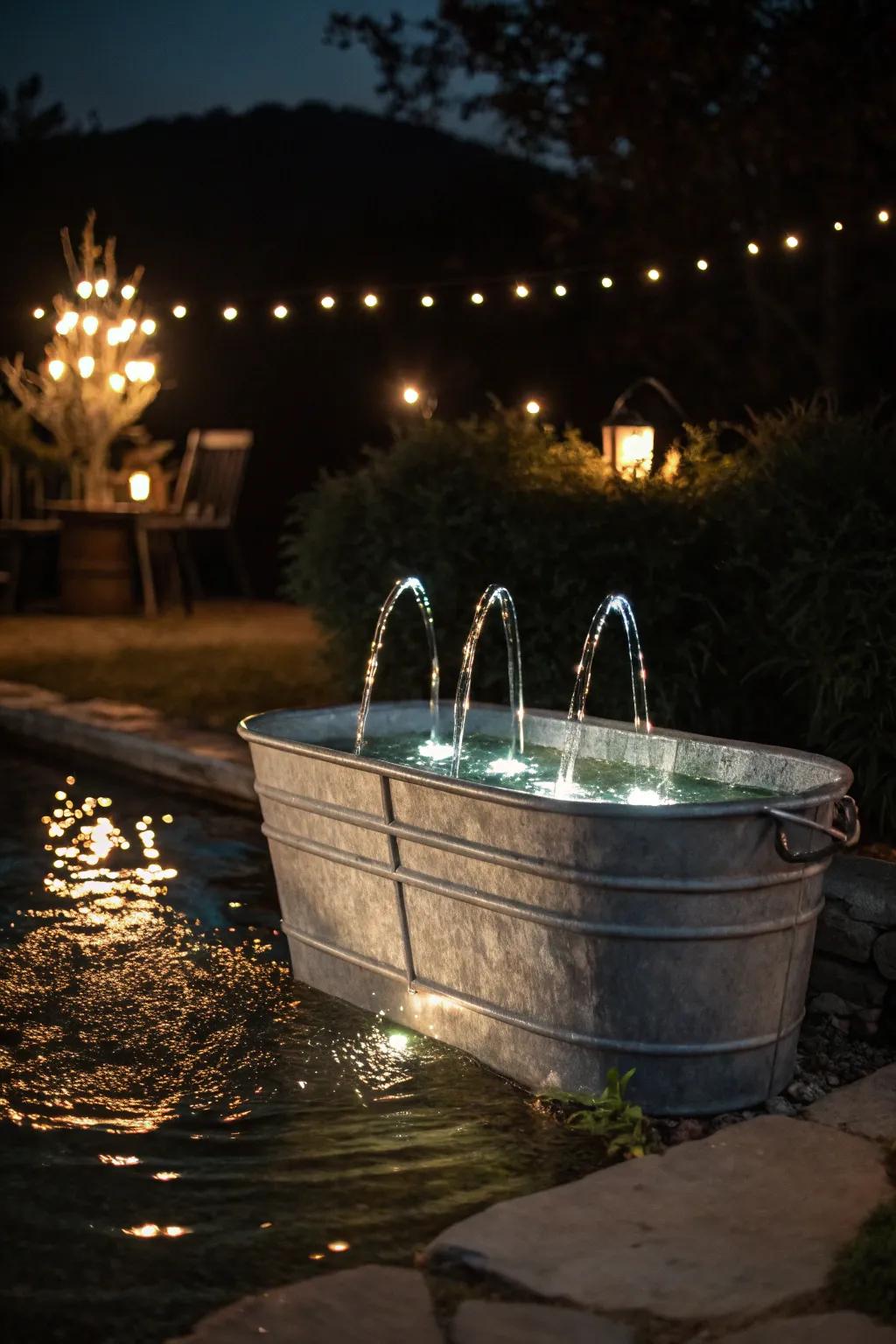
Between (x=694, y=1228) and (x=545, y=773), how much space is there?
1.71 metres

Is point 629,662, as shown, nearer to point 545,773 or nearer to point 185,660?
point 545,773

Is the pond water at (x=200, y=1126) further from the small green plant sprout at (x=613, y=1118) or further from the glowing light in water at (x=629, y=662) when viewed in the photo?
the glowing light in water at (x=629, y=662)

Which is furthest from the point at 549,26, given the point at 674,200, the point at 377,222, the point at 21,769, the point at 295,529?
the point at 21,769

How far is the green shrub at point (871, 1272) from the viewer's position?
8.18 ft

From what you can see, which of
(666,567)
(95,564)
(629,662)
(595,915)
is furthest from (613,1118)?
(95,564)

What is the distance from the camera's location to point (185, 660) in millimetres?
9703

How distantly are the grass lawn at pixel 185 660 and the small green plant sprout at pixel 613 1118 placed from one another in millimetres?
4085

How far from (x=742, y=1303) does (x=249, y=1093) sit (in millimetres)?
1395

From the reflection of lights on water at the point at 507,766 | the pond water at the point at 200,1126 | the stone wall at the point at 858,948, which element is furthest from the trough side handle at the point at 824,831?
the reflection of lights on water at the point at 507,766

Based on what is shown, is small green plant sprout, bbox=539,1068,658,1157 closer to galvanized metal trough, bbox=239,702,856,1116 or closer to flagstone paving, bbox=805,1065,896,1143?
galvanized metal trough, bbox=239,702,856,1116

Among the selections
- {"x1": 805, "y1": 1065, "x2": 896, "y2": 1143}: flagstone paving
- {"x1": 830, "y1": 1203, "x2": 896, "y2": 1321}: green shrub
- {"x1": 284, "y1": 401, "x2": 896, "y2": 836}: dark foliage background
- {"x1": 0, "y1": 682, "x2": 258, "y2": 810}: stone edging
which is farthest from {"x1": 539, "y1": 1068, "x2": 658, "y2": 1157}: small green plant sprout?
{"x1": 0, "y1": 682, "x2": 258, "y2": 810}: stone edging

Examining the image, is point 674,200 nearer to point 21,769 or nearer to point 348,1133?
point 21,769

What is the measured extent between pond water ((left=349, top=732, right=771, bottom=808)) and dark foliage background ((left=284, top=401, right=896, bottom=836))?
0.92m

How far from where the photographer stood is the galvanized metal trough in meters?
3.22
